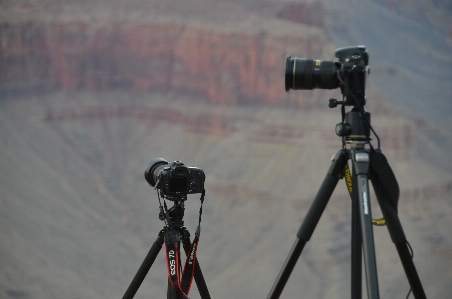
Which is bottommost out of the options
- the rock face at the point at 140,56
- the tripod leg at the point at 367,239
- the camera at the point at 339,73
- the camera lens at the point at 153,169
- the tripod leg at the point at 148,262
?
the tripod leg at the point at 367,239

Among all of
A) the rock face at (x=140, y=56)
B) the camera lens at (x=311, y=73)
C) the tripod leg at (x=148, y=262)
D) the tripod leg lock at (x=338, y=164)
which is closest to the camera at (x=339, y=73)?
the camera lens at (x=311, y=73)

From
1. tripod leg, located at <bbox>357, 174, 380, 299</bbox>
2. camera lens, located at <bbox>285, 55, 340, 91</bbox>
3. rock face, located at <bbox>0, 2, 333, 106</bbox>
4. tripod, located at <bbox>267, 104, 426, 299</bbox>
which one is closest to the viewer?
tripod leg, located at <bbox>357, 174, 380, 299</bbox>

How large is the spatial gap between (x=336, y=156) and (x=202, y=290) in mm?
690

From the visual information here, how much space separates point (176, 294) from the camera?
207 centimetres

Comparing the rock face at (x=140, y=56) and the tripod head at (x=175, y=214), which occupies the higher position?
the rock face at (x=140, y=56)

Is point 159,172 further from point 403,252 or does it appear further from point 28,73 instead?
point 28,73

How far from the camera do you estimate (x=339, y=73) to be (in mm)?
2293

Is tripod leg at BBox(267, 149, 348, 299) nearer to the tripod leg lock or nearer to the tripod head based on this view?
the tripod leg lock

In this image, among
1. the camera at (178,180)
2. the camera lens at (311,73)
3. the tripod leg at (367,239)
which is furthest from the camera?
the camera lens at (311,73)

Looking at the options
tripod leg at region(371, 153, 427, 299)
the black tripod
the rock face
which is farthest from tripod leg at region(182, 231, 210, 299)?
the rock face

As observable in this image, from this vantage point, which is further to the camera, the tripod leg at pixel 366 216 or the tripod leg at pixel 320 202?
the tripod leg at pixel 320 202

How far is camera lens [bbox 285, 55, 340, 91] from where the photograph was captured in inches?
91.0

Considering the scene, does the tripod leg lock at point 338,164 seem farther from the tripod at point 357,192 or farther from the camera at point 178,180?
the camera at point 178,180

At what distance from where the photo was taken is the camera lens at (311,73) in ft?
7.58
